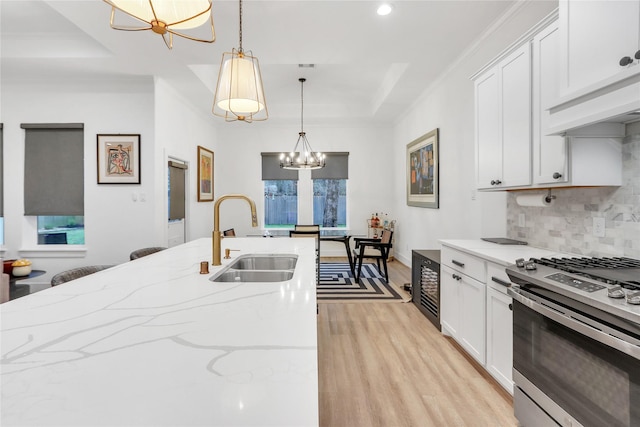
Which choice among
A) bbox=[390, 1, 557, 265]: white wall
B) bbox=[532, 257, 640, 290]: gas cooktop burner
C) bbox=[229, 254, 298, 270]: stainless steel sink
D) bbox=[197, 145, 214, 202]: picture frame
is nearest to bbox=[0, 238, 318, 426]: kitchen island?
bbox=[229, 254, 298, 270]: stainless steel sink

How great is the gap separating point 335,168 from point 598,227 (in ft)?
16.9

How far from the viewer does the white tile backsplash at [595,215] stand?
1.63 metres

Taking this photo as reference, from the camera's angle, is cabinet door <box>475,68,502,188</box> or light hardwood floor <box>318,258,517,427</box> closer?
light hardwood floor <box>318,258,517,427</box>

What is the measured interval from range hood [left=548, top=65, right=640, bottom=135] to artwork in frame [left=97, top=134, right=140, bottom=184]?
14.0ft

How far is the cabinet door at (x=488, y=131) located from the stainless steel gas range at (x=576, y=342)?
0.95 metres

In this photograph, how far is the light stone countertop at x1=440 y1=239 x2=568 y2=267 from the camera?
6.31 feet

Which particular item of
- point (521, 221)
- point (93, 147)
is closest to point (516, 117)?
point (521, 221)

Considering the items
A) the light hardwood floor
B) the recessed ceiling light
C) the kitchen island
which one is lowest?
the light hardwood floor

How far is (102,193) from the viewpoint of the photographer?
4027 millimetres

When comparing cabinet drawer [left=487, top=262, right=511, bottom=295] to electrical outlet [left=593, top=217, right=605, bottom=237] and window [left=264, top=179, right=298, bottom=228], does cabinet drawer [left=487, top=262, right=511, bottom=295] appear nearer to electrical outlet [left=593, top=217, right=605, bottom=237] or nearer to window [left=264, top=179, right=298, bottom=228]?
electrical outlet [left=593, top=217, right=605, bottom=237]

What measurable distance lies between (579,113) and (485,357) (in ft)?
5.02

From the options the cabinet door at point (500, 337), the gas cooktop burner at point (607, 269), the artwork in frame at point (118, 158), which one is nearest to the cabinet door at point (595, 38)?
the gas cooktop burner at point (607, 269)

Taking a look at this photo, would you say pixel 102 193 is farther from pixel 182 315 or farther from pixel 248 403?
pixel 248 403

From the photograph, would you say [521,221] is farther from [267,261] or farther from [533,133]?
[267,261]
